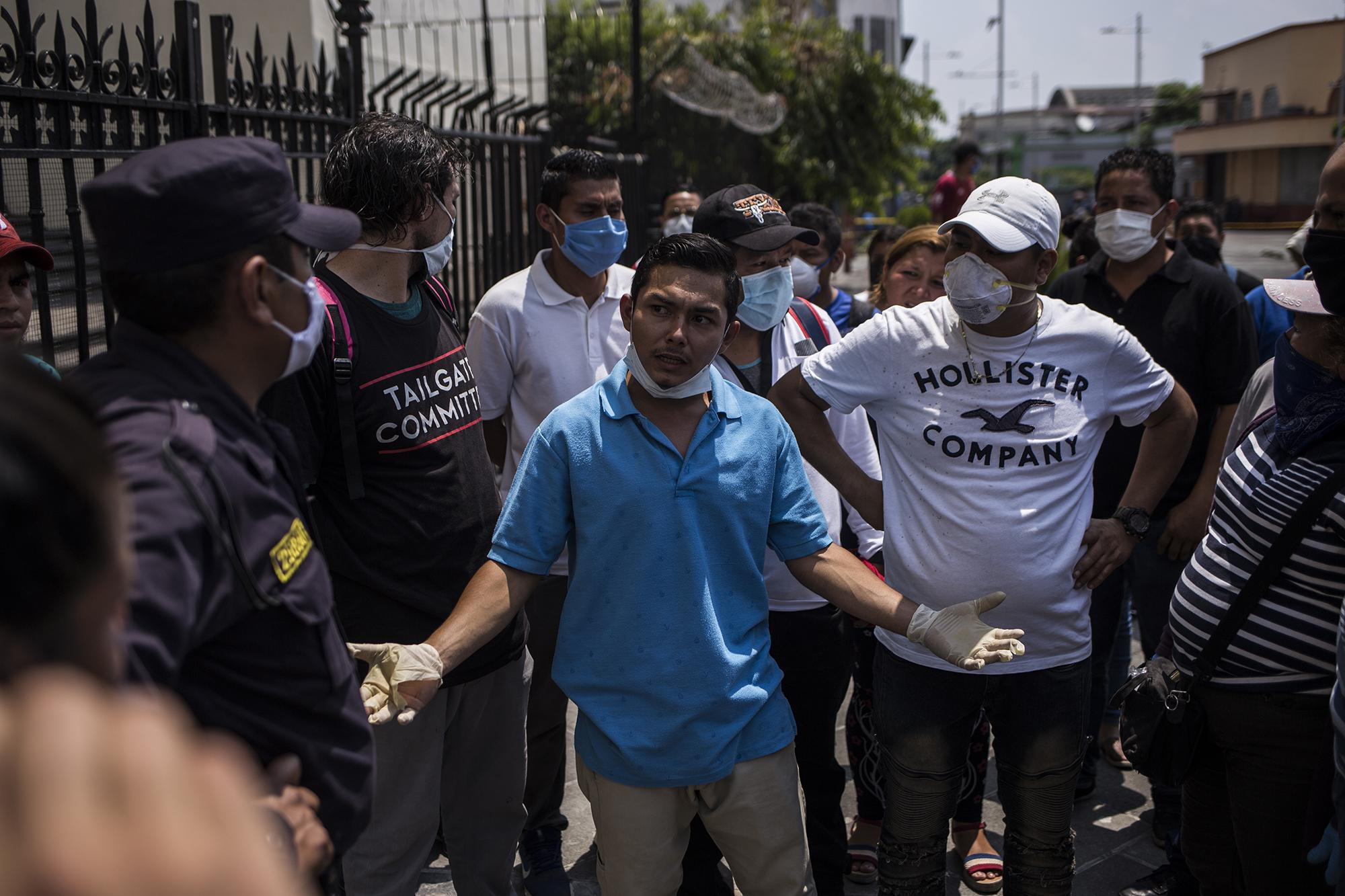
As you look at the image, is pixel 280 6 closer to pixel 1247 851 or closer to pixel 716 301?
pixel 716 301

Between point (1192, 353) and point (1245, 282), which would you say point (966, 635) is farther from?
point (1245, 282)

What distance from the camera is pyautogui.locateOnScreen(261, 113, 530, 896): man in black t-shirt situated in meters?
2.70

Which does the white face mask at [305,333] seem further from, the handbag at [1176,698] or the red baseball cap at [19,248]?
the handbag at [1176,698]

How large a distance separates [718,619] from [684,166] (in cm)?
1057

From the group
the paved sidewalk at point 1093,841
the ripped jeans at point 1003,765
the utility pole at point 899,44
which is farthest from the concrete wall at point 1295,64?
the ripped jeans at point 1003,765

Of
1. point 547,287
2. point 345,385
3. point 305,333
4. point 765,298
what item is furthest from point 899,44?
point 305,333

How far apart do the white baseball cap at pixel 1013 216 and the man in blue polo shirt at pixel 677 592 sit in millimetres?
731

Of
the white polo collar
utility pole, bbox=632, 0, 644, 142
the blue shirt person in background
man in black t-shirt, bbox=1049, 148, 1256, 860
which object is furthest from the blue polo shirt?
utility pole, bbox=632, 0, 644, 142

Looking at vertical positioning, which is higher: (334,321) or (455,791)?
(334,321)

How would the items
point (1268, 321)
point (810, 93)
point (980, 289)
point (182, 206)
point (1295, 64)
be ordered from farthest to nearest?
point (1295, 64)
point (810, 93)
point (1268, 321)
point (980, 289)
point (182, 206)

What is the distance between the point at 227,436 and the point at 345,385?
1117 mm

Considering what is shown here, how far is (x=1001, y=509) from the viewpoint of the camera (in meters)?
2.82

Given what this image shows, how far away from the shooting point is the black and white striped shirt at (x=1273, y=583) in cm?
256

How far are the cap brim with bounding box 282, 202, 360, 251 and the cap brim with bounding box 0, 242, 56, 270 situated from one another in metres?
1.33
